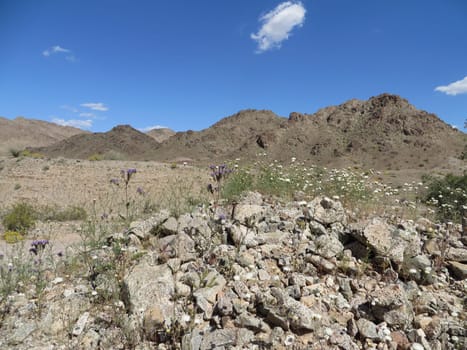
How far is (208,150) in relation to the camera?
5712cm

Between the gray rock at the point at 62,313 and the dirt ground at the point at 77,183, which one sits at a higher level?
the dirt ground at the point at 77,183

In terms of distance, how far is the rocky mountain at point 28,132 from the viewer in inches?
3142

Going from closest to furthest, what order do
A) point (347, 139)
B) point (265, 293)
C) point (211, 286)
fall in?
point (265, 293) → point (211, 286) → point (347, 139)

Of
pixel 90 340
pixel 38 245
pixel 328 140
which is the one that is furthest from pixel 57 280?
pixel 328 140

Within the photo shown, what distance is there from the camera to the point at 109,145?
61.6 metres

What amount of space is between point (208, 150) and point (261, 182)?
5074 centimetres

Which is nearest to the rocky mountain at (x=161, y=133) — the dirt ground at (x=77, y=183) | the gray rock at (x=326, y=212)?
the dirt ground at (x=77, y=183)

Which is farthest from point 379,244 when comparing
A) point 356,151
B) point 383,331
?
point 356,151

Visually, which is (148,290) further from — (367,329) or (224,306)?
(367,329)

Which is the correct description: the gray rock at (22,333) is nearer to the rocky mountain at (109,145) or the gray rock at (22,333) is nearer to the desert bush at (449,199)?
the desert bush at (449,199)

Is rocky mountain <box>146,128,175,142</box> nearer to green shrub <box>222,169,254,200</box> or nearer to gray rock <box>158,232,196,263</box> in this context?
green shrub <box>222,169,254,200</box>

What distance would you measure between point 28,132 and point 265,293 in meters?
105

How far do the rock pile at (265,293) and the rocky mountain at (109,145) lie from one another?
55.6 m

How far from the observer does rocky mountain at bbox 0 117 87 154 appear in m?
79.8
